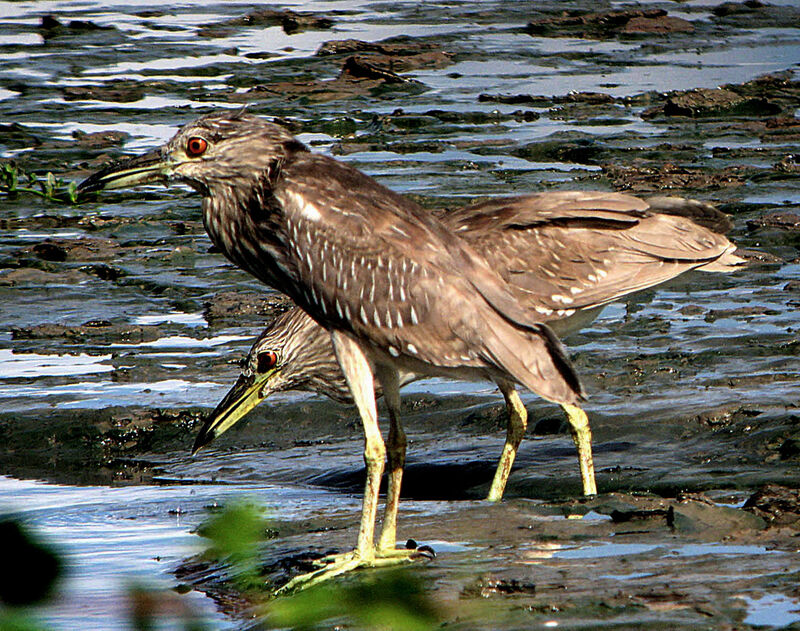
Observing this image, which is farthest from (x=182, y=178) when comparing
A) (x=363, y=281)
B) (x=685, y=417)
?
(x=685, y=417)

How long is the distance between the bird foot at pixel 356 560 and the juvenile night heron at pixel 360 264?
20 millimetres

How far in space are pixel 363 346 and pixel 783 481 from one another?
69.1 inches

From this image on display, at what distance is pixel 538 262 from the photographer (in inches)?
236

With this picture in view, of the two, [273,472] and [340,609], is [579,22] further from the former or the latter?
[340,609]

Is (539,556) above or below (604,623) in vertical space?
below

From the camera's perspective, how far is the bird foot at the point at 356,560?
4.01 meters

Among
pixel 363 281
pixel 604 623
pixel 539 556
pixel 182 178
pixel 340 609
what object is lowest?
pixel 539 556

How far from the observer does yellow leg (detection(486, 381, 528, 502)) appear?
5.66 meters

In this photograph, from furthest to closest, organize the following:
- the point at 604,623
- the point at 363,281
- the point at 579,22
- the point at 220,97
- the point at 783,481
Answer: the point at 579,22, the point at 220,97, the point at 783,481, the point at 363,281, the point at 604,623

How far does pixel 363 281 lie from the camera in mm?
4570

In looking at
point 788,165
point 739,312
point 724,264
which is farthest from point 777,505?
point 788,165

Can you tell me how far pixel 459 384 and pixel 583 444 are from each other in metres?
1.81

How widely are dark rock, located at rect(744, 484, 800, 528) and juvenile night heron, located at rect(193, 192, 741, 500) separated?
1.36 metres

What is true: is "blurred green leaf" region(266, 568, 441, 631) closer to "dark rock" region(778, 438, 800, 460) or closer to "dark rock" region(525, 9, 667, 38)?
"dark rock" region(778, 438, 800, 460)
